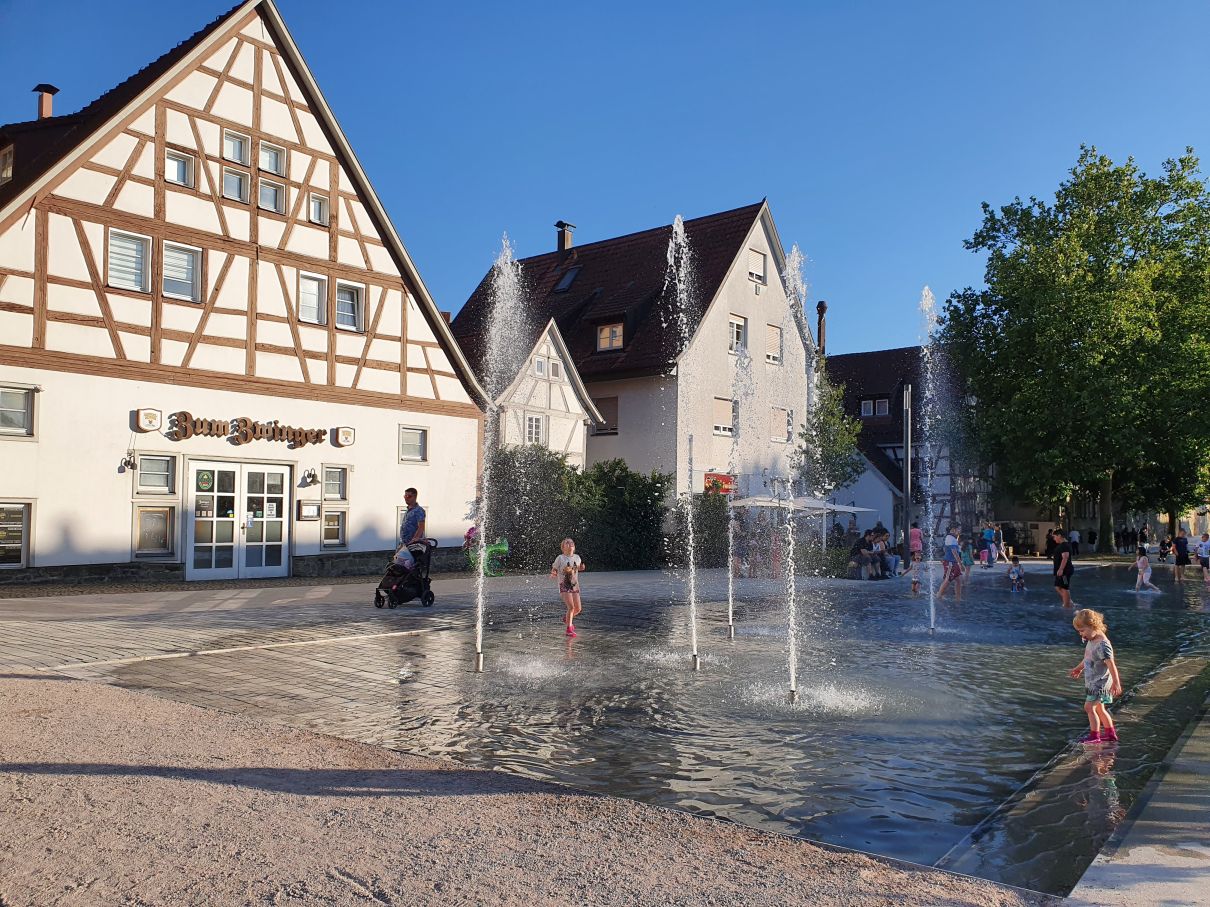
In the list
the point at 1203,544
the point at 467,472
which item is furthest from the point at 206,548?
the point at 1203,544

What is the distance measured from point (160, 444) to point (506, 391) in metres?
13.4

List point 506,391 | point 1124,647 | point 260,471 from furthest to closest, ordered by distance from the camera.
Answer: point 506,391 → point 260,471 → point 1124,647

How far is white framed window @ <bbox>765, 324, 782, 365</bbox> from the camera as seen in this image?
4222cm

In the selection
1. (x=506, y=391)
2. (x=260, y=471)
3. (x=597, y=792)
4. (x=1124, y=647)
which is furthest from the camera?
(x=506, y=391)

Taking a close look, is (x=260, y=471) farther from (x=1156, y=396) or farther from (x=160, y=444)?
(x=1156, y=396)

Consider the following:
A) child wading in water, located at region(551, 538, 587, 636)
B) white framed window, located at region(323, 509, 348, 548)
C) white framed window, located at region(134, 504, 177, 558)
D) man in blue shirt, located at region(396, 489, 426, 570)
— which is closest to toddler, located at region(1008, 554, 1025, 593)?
child wading in water, located at region(551, 538, 587, 636)

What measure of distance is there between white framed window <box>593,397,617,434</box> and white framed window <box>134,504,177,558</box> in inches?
772

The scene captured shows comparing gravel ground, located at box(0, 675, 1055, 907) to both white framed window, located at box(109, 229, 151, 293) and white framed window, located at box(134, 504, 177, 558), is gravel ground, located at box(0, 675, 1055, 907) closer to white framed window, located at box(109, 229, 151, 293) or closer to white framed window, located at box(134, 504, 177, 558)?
white framed window, located at box(134, 504, 177, 558)

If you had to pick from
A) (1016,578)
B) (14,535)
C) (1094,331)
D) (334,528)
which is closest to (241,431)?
(334,528)

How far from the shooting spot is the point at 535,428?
34031 mm

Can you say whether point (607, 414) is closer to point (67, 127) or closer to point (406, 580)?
point (67, 127)

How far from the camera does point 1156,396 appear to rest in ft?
142

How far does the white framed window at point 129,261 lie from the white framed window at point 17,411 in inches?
111

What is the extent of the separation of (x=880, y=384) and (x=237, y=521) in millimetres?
43810
